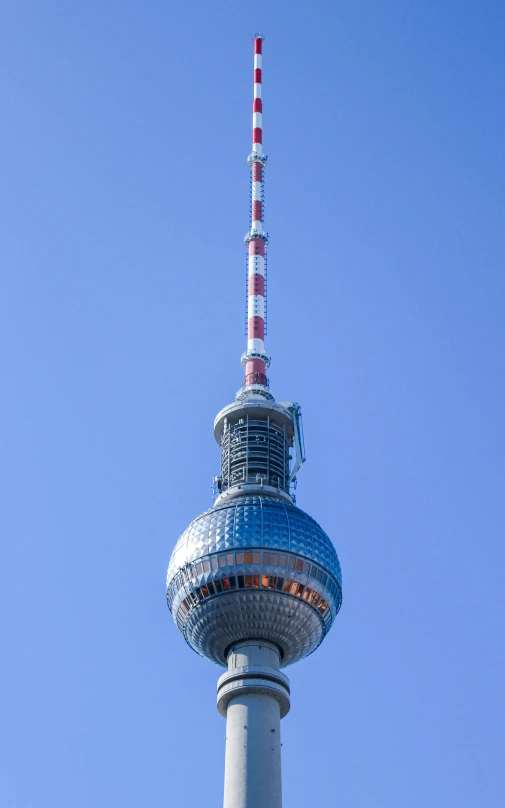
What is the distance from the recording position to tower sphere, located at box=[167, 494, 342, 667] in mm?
83500

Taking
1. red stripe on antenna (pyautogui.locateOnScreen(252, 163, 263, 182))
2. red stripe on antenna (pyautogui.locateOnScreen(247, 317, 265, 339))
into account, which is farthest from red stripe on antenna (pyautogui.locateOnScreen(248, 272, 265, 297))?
red stripe on antenna (pyautogui.locateOnScreen(252, 163, 263, 182))

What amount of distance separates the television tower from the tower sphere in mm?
79

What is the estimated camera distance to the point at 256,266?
10856 cm

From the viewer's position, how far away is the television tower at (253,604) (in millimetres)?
79125

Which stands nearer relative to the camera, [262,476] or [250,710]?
[250,710]

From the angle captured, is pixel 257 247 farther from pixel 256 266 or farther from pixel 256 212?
pixel 256 212

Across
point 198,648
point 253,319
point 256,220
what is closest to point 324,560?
point 198,648

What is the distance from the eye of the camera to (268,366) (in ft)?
346

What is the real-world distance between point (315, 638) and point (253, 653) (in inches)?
242

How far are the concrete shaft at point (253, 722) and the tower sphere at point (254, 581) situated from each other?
6.36 feet

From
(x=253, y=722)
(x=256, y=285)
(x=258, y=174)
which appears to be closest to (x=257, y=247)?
(x=256, y=285)

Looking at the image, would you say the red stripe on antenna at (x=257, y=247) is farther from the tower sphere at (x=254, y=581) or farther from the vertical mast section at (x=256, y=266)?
the tower sphere at (x=254, y=581)

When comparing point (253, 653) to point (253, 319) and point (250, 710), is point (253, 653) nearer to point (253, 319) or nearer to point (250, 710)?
point (250, 710)

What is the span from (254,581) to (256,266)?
37623 millimetres
